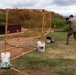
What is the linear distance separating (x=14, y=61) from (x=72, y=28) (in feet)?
18.9

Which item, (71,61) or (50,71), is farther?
(71,61)

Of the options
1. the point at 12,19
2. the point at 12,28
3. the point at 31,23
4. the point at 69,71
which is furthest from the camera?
the point at 12,19

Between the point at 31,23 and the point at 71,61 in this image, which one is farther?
the point at 31,23

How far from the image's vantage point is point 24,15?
2738cm

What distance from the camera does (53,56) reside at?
10562 millimetres

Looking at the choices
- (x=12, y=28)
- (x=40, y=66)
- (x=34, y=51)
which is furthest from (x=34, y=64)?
(x=12, y=28)

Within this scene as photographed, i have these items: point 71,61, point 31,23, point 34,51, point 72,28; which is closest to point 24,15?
point 31,23

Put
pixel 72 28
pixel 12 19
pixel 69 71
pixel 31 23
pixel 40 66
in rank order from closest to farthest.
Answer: pixel 69 71 → pixel 40 66 → pixel 72 28 → pixel 31 23 → pixel 12 19

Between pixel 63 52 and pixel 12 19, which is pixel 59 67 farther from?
pixel 12 19

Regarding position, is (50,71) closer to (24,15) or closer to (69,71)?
(69,71)

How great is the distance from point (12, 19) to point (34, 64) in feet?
58.3

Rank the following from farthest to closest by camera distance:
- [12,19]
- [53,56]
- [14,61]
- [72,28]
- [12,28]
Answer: [12,19] → [12,28] → [72,28] → [53,56] → [14,61]

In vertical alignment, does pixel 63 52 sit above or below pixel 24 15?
below

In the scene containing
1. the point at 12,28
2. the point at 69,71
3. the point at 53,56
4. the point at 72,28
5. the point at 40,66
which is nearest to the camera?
the point at 69,71
